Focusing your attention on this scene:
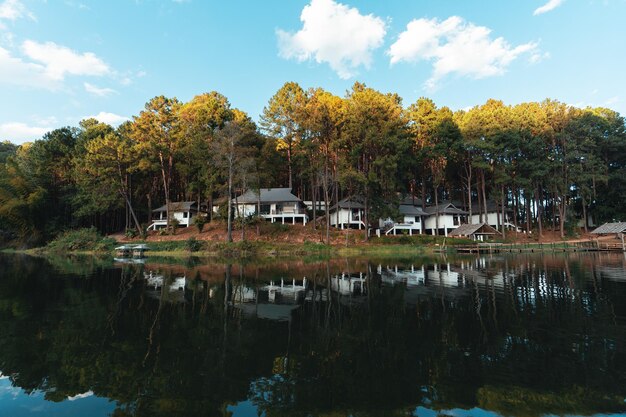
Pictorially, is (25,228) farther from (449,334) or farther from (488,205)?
(488,205)

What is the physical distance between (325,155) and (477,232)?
78.8 ft

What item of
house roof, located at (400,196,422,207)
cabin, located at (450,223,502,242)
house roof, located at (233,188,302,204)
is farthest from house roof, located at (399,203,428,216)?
house roof, located at (233,188,302,204)

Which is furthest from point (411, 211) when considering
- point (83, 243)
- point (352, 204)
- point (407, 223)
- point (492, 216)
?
point (83, 243)

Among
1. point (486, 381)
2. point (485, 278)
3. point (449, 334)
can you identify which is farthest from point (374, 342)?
point (485, 278)

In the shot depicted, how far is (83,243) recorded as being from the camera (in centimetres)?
4781

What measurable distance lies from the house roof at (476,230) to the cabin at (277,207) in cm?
2224

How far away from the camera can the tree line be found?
45.1 meters

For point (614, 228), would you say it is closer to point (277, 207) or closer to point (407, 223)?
point (407, 223)

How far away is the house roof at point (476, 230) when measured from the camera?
46.2 metres

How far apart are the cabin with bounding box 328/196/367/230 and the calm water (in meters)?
32.6

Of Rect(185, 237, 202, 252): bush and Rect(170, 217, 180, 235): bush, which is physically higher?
Rect(170, 217, 180, 235): bush

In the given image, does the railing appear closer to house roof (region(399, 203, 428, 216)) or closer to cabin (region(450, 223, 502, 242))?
house roof (region(399, 203, 428, 216))

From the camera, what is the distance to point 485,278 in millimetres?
21312

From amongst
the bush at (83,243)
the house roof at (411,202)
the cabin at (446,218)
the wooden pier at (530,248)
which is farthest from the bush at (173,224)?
the cabin at (446,218)
